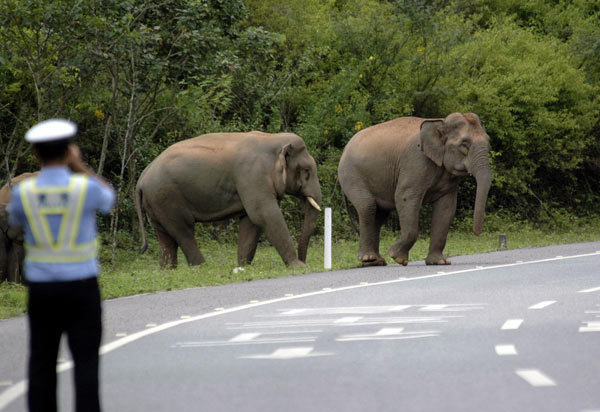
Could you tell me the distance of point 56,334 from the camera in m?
6.66

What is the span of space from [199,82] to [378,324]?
16.4m

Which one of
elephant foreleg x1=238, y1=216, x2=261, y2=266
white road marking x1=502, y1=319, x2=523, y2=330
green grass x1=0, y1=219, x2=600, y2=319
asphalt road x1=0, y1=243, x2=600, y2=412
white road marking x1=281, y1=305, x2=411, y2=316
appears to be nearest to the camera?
asphalt road x1=0, y1=243, x2=600, y2=412

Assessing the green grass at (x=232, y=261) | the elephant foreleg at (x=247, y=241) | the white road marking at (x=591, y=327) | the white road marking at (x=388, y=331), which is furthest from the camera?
the elephant foreleg at (x=247, y=241)

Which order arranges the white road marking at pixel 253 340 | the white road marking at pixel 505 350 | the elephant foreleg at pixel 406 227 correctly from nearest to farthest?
1. the white road marking at pixel 505 350
2. the white road marking at pixel 253 340
3. the elephant foreleg at pixel 406 227

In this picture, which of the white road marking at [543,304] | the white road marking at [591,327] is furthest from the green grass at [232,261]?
the white road marking at [591,327]

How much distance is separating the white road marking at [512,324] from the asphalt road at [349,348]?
0.10ft

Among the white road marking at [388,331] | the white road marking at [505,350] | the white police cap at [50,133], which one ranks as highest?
the white police cap at [50,133]

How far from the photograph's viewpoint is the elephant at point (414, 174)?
861 inches

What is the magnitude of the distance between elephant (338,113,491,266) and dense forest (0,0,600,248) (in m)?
4.23

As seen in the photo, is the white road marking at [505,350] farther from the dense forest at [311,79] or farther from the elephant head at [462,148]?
the dense forest at [311,79]

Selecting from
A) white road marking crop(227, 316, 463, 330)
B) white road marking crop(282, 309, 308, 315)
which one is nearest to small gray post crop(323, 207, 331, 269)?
white road marking crop(282, 309, 308, 315)

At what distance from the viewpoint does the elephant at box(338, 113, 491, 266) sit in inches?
861

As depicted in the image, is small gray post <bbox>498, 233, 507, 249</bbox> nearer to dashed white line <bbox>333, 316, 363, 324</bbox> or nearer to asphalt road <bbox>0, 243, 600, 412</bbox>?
asphalt road <bbox>0, 243, 600, 412</bbox>

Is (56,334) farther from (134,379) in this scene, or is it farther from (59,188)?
(134,379)
